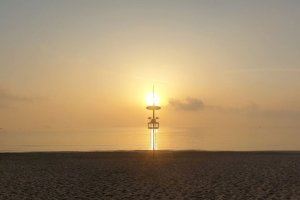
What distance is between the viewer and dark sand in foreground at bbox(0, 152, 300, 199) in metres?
19.2

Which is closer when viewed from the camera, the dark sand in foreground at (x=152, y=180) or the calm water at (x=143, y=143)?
the dark sand in foreground at (x=152, y=180)

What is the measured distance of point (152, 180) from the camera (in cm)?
2342

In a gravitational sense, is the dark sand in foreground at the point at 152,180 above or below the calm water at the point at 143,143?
below

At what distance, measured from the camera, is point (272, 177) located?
2392 centimetres

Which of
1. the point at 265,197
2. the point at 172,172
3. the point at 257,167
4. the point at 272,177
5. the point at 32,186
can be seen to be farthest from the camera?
the point at 257,167

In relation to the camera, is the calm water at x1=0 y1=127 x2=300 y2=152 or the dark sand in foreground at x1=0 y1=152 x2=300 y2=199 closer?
the dark sand in foreground at x1=0 y1=152 x2=300 y2=199

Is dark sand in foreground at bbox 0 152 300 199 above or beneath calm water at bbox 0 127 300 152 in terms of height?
beneath

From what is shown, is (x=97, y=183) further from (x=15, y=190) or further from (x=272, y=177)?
(x=272, y=177)

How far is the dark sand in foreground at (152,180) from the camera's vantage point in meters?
19.2

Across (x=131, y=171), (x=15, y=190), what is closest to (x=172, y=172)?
(x=131, y=171)

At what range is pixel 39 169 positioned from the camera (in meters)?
29.5

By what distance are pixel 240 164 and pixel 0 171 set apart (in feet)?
47.4

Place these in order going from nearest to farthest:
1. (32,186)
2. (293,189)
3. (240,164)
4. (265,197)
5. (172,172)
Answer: (265,197) → (293,189) → (32,186) → (172,172) → (240,164)

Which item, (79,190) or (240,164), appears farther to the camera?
(240,164)
